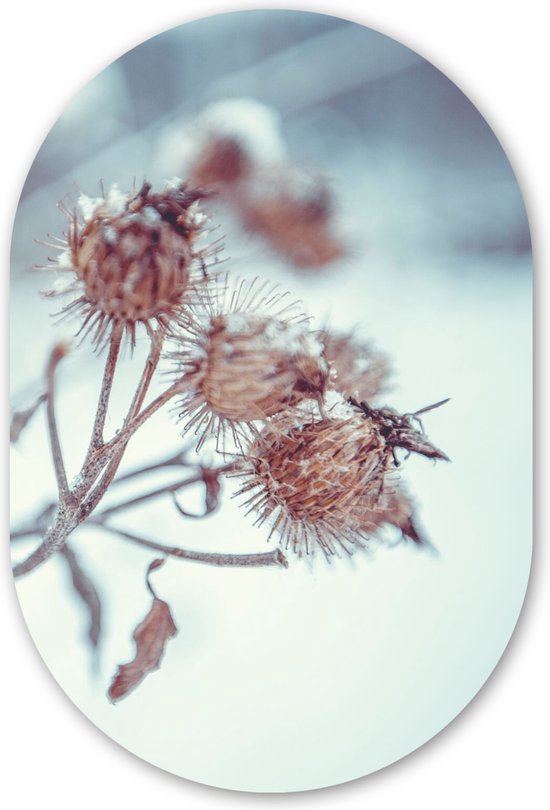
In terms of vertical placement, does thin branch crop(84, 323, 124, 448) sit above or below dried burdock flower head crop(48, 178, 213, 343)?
below

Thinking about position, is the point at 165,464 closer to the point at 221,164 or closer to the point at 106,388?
the point at 106,388

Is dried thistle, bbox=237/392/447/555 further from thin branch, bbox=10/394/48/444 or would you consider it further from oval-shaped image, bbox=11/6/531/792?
thin branch, bbox=10/394/48/444

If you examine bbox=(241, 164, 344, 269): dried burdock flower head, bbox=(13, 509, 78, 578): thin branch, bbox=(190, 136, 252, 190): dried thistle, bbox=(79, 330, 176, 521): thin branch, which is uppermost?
bbox=(190, 136, 252, 190): dried thistle

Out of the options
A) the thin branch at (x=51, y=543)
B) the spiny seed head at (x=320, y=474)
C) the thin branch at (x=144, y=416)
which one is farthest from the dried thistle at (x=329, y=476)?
the thin branch at (x=51, y=543)

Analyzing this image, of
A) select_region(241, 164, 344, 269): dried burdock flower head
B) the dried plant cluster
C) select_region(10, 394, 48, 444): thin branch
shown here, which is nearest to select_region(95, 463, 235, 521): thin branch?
the dried plant cluster

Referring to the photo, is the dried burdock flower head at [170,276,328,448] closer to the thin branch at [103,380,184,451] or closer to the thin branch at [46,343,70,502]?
the thin branch at [103,380,184,451]

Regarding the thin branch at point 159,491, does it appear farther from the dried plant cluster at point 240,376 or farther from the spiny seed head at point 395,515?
the spiny seed head at point 395,515

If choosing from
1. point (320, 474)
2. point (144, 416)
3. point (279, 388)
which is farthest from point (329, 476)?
point (144, 416)
